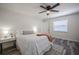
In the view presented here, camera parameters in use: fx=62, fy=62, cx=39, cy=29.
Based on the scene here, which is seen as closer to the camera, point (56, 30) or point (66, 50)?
point (66, 50)

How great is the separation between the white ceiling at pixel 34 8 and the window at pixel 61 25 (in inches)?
6.3

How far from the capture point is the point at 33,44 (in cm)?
119

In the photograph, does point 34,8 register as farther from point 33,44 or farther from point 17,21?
point 33,44

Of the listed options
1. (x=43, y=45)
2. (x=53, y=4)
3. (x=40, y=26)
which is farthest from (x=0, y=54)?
(x=53, y=4)

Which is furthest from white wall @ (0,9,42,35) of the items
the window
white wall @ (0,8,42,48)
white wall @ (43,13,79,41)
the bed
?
white wall @ (43,13,79,41)

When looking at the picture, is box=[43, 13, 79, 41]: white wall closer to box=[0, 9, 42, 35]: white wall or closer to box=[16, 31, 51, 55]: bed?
box=[16, 31, 51, 55]: bed

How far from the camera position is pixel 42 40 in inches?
49.8

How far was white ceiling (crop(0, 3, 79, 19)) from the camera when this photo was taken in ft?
3.95

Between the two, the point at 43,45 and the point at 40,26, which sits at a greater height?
the point at 40,26

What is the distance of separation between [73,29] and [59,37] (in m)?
0.32

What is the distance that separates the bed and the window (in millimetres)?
326

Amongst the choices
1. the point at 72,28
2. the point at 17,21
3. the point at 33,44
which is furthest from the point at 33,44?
the point at 72,28
